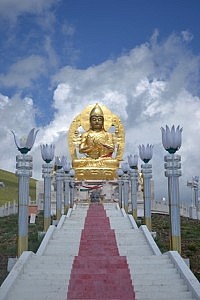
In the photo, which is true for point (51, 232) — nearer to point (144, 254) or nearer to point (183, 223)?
point (144, 254)

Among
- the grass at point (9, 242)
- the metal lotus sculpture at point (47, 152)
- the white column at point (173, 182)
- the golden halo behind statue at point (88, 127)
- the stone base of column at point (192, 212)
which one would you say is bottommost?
the grass at point (9, 242)

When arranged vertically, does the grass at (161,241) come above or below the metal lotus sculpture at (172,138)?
below

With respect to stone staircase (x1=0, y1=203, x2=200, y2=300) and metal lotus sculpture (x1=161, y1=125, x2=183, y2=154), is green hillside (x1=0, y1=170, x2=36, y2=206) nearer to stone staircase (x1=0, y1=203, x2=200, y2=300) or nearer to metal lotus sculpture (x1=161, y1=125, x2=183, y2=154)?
stone staircase (x1=0, y1=203, x2=200, y2=300)

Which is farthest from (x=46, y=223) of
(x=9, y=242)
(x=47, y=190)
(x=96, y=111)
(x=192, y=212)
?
(x=96, y=111)

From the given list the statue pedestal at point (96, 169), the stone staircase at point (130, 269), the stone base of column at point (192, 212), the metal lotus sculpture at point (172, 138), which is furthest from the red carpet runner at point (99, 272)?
the statue pedestal at point (96, 169)

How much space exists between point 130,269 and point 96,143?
25.6m

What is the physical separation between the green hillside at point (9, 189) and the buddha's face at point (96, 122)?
13.9 m

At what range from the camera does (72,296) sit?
8938mm

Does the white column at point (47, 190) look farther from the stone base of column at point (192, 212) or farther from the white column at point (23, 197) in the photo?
the stone base of column at point (192, 212)

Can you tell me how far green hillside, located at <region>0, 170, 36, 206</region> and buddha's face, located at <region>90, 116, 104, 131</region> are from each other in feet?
45.7

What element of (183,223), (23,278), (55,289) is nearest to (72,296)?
(55,289)

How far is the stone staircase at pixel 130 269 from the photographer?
29.8 ft

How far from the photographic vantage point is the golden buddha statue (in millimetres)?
34469

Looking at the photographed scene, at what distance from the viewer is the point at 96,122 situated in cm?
3659
